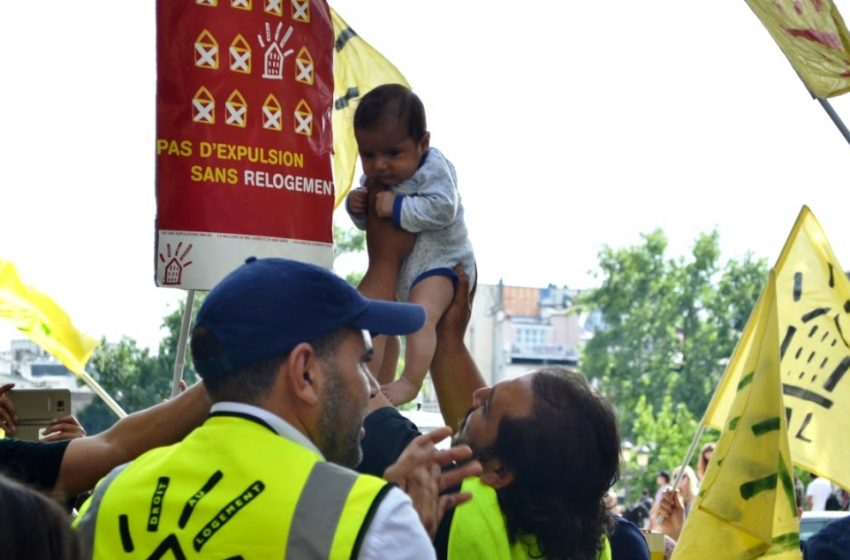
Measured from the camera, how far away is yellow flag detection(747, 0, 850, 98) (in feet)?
18.2

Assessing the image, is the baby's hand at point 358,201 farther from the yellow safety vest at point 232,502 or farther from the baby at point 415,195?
the yellow safety vest at point 232,502

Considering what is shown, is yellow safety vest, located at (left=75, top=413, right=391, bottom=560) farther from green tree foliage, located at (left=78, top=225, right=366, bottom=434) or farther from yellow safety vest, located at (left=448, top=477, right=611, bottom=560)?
green tree foliage, located at (left=78, top=225, right=366, bottom=434)

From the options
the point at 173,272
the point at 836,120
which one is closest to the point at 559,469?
the point at 173,272

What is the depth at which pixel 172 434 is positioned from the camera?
3221 millimetres

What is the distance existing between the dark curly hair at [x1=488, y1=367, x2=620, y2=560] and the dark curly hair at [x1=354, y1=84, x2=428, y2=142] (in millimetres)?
1603

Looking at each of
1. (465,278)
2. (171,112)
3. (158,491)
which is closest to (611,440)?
(158,491)

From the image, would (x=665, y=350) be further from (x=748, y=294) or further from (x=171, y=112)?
(x=171, y=112)

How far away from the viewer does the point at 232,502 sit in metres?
2.46

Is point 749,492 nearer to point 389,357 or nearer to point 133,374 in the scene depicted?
point 389,357

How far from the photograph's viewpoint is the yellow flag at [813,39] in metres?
5.55

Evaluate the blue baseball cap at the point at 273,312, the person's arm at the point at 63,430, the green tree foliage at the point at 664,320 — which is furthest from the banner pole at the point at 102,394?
the green tree foliage at the point at 664,320

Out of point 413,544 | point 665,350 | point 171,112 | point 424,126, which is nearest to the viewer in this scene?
point 413,544

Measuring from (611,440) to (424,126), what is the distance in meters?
1.75

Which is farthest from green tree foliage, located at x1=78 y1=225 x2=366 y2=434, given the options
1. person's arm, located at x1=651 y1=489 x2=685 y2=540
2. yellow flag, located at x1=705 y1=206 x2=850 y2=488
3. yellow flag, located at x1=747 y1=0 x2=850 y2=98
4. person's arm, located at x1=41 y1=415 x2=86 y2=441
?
person's arm, located at x1=41 y1=415 x2=86 y2=441
